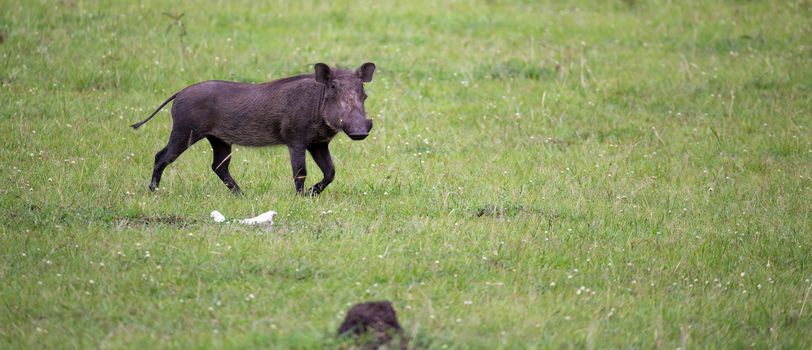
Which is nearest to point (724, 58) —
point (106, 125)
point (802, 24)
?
point (802, 24)

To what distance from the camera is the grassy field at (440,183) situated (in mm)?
6465

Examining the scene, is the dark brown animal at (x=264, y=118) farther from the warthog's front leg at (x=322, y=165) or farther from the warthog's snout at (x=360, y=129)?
the warthog's snout at (x=360, y=129)

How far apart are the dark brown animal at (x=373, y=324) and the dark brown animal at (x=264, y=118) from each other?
3439mm

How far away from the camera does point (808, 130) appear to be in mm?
12062

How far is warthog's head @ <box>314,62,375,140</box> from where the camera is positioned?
343 inches

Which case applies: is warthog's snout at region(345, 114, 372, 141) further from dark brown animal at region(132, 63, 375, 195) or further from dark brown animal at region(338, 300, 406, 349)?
dark brown animal at region(338, 300, 406, 349)

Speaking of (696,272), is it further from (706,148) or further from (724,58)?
(724,58)

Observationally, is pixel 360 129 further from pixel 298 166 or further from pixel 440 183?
pixel 440 183

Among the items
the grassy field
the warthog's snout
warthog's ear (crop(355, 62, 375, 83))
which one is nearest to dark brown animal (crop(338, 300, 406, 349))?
the grassy field

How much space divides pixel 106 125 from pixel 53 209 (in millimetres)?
3323

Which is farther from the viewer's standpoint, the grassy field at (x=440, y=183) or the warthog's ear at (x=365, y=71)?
the warthog's ear at (x=365, y=71)

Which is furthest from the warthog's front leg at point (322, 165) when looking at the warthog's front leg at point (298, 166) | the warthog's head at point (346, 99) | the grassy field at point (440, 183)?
the warthog's head at point (346, 99)

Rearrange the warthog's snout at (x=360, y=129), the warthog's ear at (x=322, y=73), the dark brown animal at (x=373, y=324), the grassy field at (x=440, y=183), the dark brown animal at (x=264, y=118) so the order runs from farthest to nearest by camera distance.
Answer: the dark brown animal at (x=264, y=118), the warthog's ear at (x=322, y=73), the warthog's snout at (x=360, y=129), the grassy field at (x=440, y=183), the dark brown animal at (x=373, y=324)

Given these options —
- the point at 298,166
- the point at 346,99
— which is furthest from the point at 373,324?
the point at 298,166
